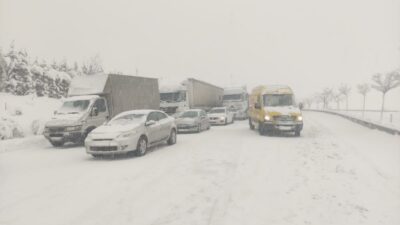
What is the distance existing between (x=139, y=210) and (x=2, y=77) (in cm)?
1284

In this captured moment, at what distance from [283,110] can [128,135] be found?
8.25 m

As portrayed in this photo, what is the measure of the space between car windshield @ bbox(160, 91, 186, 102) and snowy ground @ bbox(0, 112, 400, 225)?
39.6 feet

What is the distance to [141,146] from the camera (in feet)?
38.6

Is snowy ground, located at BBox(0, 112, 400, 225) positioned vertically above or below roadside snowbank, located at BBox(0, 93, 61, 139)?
below

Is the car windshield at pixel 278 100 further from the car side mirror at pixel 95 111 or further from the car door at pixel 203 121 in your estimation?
the car side mirror at pixel 95 111

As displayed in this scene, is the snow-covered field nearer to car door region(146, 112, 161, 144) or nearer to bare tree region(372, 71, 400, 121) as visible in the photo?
bare tree region(372, 71, 400, 121)

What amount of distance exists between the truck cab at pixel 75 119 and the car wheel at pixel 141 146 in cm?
396

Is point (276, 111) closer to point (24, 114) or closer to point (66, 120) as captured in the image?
point (66, 120)

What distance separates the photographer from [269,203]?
20.3 ft

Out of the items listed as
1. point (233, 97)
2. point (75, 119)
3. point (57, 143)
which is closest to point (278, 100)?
point (75, 119)

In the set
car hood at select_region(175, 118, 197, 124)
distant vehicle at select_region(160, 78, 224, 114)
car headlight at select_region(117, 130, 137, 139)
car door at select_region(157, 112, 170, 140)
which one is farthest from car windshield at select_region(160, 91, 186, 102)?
car headlight at select_region(117, 130, 137, 139)

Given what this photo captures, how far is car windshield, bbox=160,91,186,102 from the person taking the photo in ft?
80.0

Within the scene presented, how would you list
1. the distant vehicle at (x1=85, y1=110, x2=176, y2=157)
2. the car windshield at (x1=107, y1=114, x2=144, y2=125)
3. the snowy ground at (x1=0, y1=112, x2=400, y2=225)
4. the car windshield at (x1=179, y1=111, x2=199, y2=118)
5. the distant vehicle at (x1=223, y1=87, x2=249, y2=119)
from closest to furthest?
the snowy ground at (x1=0, y1=112, x2=400, y2=225) → the distant vehicle at (x1=85, y1=110, x2=176, y2=157) → the car windshield at (x1=107, y1=114, x2=144, y2=125) → the car windshield at (x1=179, y1=111, x2=199, y2=118) → the distant vehicle at (x1=223, y1=87, x2=249, y2=119)

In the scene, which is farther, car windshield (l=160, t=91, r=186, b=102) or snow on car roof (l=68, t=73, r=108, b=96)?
car windshield (l=160, t=91, r=186, b=102)
